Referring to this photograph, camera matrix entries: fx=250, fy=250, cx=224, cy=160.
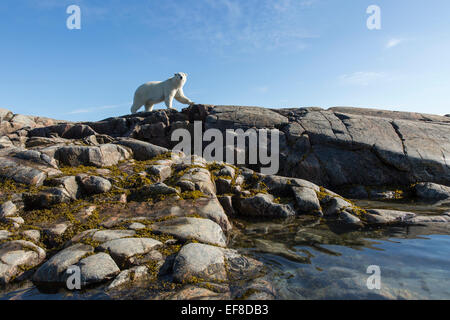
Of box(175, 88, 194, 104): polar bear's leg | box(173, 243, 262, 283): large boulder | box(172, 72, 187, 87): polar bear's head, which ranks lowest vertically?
box(173, 243, 262, 283): large boulder

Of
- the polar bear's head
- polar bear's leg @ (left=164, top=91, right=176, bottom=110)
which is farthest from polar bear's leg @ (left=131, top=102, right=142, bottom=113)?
the polar bear's head

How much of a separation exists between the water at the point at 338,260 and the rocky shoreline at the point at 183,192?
0.38 m

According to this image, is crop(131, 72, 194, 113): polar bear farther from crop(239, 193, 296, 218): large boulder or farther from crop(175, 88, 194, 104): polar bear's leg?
crop(239, 193, 296, 218): large boulder

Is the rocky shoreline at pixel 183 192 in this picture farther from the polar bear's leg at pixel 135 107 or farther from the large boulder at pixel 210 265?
the polar bear's leg at pixel 135 107

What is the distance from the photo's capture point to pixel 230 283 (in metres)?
4.63

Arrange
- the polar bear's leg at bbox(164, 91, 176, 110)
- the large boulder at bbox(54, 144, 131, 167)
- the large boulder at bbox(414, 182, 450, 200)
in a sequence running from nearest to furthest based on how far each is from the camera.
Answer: the large boulder at bbox(54, 144, 131, 167) < the large boulder at bbox(414, 182, 450, 200) < the polar bear's leg at bbox(164, 91, 176, 110)

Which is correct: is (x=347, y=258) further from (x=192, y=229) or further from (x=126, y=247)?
(x=126, y=247)

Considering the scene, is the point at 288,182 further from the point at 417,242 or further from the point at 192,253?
the point at 192,253

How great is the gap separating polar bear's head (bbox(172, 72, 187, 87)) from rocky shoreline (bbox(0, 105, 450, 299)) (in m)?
2.57

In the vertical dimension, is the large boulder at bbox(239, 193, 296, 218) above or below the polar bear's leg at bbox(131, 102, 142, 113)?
below

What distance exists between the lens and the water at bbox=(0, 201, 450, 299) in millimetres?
4297

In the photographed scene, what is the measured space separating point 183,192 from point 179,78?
13.6 meters

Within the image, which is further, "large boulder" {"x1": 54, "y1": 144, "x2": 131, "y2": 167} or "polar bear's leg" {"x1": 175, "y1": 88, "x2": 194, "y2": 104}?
"polar bear's leg" {"x1": 175, "y1": 88, "x2": 194, "y2": 104}
